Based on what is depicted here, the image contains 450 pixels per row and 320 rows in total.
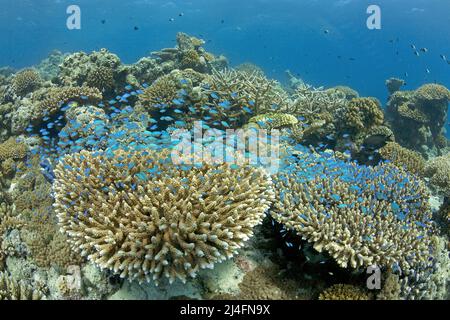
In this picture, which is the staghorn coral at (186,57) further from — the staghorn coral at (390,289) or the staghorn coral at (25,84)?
the staghorn coral at (390,289)

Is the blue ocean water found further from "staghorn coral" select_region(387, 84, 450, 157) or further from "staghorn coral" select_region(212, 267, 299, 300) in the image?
"staghorn coral" select_region(212, 267, 299, 300)

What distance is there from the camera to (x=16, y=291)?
14.0 feet

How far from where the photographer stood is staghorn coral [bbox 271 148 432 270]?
4109 millimetres

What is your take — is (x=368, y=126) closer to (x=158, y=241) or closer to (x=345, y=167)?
(x=345, y=167)

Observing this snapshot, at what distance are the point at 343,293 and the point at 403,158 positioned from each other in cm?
553

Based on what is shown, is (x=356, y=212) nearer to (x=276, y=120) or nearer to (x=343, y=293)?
(x=343, y=293)

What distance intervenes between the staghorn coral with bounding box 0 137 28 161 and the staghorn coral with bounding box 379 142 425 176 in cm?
957

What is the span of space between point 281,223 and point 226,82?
5.38 metres

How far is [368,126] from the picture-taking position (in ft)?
27.8

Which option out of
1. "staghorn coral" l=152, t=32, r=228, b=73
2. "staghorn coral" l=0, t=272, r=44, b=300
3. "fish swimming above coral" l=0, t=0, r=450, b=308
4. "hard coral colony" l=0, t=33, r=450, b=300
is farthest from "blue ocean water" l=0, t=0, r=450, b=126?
"staghorn coral" l=0, t=272, r=44, b=300

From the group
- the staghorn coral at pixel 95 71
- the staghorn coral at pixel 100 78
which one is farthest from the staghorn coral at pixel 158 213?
the staghorn coral at pixel 95 71

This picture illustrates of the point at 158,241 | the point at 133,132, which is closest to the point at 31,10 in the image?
the point at 133,132

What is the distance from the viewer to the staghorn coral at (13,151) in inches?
307

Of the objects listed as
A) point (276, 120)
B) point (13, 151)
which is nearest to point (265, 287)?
point (276, 120)
